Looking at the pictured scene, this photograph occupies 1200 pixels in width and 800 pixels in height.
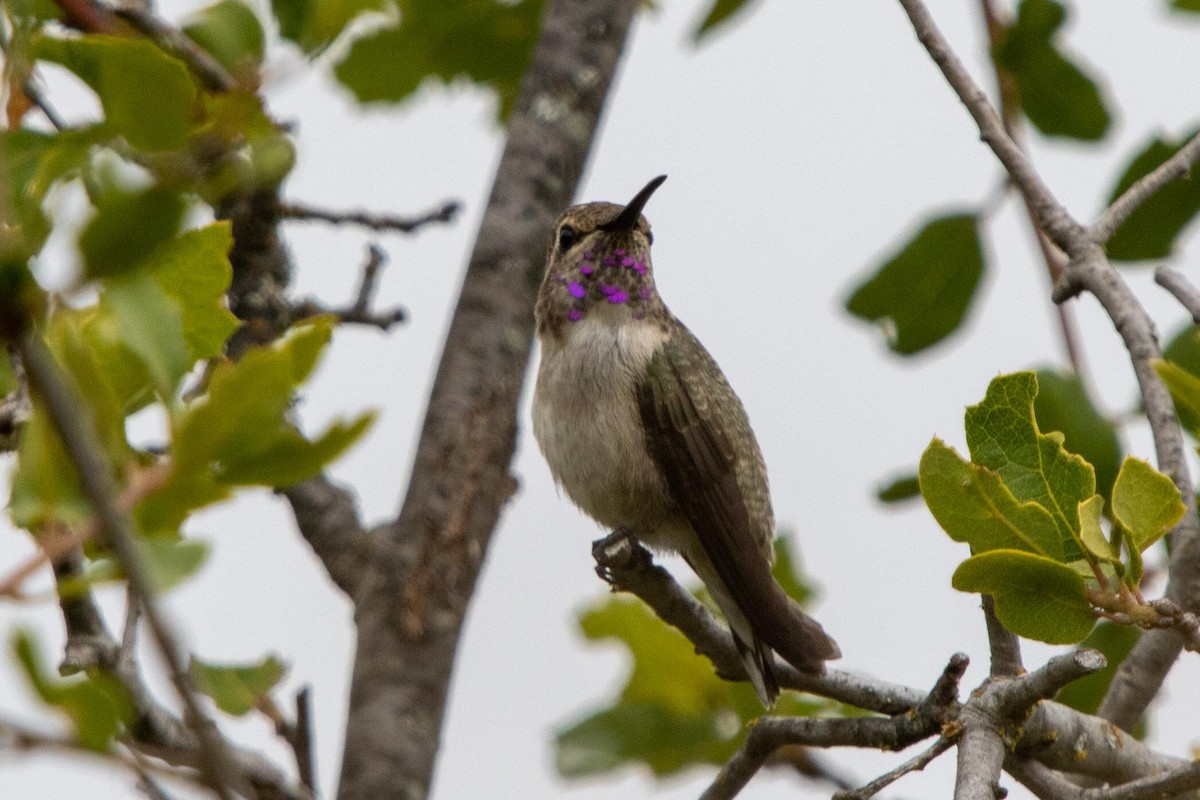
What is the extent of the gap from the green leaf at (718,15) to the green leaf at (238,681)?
2811 mm

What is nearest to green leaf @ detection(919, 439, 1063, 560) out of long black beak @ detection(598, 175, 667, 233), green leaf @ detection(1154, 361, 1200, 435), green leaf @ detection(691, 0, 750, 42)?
green leaf @ detection(1154, 361, 1200, 435)

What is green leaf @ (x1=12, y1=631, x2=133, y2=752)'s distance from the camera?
1.17 meters

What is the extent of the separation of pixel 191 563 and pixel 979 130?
2.04m

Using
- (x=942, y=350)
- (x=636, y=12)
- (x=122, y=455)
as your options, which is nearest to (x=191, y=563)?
(x=122, y=455)

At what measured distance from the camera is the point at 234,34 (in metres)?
3.19

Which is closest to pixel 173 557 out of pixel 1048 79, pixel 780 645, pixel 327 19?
pixel 327 19

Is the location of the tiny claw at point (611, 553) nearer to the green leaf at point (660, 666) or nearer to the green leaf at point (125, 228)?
the green leaf at point (660, 666)

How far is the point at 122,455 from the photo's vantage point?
1.33 meters

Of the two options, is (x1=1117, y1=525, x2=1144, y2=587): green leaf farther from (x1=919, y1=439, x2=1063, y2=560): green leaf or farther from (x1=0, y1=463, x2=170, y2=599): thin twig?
(x1=0, y1=463, x2=170, y2=599): thin twig

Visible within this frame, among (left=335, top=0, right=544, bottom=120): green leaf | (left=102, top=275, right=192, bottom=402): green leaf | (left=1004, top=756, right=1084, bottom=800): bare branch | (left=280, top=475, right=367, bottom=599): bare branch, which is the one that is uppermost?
(left=335, top=0, right=544, bottom=120): green leaf

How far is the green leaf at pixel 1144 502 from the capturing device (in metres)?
1.91

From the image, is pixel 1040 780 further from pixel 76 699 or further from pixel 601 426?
pixel 601 426

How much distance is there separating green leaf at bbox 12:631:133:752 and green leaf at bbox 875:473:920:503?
2.62m

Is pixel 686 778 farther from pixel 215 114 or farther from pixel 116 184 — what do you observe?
pixel 116 184
